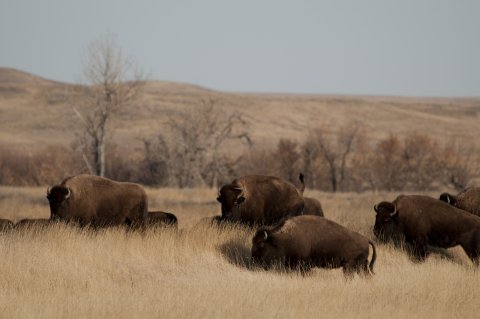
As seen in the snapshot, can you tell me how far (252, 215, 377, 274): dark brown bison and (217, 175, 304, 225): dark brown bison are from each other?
3.80 m

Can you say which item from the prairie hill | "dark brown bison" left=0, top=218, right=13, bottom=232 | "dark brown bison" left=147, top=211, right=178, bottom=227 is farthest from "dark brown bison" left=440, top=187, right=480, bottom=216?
the prairie hill

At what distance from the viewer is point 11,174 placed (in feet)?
172

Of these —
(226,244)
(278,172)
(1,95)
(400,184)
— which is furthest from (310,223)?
(1,95)

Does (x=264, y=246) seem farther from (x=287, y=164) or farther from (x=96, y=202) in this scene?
(x=287, y=164)

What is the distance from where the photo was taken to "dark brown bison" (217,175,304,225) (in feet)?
54.2

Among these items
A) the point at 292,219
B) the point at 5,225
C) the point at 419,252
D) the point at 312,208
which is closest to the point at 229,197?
the point at 292,219

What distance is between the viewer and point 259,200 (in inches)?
668

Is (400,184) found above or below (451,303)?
below

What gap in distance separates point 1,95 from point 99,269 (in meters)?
116

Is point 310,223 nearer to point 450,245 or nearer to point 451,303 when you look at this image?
point 451,303

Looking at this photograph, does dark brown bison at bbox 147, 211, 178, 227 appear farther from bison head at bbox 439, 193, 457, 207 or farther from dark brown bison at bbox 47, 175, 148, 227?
bison head at bbox 439, 193, 457, 207

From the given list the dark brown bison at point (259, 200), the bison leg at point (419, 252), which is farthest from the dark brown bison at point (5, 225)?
the bison leg at point (419, 252)

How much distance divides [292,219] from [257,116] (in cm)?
11014

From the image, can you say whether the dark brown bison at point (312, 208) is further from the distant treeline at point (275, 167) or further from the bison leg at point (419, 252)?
the distant treeline at point (275, 167)
